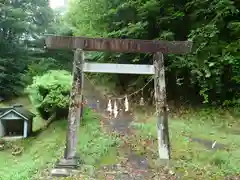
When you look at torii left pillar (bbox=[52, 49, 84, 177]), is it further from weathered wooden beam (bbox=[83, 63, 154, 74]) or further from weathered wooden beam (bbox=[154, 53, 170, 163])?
weathered wooden beam (bbox=[154, 53, 170, 163])

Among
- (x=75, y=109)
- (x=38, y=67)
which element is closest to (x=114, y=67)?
(x=75, y=109)

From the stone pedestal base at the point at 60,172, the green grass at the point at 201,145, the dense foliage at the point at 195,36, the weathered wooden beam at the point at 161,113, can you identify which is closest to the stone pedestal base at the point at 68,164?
the stone pedestal base at the point at 60,172

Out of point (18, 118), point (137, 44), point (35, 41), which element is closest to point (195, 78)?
point (137, 44)

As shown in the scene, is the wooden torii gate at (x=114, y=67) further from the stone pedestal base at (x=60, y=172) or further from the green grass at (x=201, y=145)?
the green grass at (x=201, y=145)

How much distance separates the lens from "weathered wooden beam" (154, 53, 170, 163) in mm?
6223

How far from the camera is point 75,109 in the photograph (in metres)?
6.16

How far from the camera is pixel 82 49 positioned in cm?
640

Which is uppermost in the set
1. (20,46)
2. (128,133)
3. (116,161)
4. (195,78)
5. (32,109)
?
(20,46)

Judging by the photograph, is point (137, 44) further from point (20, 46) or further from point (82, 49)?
point (20, 46)

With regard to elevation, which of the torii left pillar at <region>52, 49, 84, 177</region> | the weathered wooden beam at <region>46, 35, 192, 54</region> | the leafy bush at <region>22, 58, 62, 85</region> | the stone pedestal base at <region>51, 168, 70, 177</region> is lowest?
the stone pedestal base at <region>51, 168, 70, 177</region>

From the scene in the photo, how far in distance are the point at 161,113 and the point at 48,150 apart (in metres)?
3.08

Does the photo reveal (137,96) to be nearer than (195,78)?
No

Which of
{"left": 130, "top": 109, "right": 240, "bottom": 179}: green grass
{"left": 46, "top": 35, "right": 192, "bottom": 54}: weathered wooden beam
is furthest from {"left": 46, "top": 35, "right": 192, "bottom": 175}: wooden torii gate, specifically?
{"left": 130, "top": 109, "right": 240, "bottom": 179}: green grass

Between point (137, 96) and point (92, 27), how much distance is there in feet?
12.9
